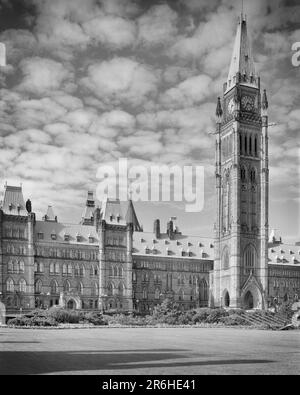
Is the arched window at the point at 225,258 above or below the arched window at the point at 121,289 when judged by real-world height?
above

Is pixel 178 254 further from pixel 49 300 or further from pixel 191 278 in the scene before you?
pixel 49 300

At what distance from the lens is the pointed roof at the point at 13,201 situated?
105062mm

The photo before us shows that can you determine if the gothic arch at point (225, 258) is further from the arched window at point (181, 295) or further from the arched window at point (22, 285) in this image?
the arched window at point (22, 285)

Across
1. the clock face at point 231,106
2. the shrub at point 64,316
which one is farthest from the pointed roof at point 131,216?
the shrub at point 64,316

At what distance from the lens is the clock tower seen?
11738 cm

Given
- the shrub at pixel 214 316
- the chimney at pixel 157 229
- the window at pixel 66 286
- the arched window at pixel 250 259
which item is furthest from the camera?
the chimney at pixel 157 229

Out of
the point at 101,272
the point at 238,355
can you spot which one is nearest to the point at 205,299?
the point at 101,272

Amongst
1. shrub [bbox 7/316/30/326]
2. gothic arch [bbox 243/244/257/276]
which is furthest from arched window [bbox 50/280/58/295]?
shrub [bbox 7/316/30/326]

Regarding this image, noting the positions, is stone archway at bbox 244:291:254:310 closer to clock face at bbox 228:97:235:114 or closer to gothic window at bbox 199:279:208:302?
gothic window at bbox 199:279:208:302

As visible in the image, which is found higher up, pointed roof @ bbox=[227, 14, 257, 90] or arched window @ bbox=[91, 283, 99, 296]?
pointed roof @ bbox=[227, 14, 257, 90]

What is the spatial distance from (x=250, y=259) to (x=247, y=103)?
101 ft

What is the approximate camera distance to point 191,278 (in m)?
A: 125

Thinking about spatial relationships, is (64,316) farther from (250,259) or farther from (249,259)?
(250,259)
